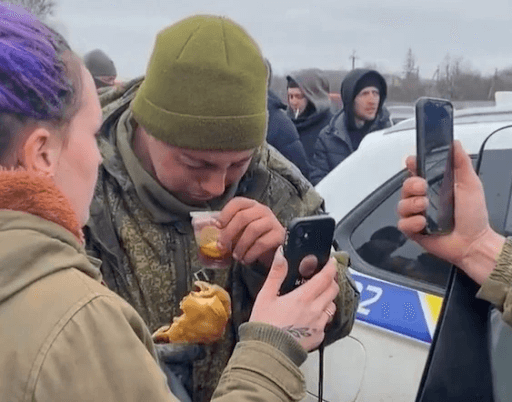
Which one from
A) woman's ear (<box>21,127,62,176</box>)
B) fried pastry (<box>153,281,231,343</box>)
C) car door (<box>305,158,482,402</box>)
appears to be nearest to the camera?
woman's ear (<box>21,127,62,176</box>)

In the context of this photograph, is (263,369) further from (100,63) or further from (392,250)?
(100,63)

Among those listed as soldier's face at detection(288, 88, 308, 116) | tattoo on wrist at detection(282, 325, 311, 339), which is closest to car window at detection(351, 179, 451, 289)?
tattoo on wrist at detection(282, 325, 311, 339)

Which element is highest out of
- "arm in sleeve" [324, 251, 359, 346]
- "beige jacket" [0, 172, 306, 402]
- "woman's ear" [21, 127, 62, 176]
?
A: "woman's ear" [21, 127, 62, 176]

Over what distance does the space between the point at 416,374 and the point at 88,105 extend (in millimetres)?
1438

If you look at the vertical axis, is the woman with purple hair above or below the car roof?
above

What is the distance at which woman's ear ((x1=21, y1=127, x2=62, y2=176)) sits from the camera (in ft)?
3.14

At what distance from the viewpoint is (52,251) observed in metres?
0.92

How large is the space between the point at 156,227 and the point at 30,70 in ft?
2.69

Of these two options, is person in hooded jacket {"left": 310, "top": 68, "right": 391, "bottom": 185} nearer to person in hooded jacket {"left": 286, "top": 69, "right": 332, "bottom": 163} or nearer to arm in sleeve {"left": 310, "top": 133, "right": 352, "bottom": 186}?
arm in sleeve {"left": 310, "top": 133, "right": 352, "bottom": 186}

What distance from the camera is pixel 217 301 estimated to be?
1.59 m

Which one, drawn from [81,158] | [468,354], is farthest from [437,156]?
[81,158]

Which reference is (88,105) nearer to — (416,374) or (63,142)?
(63,142)

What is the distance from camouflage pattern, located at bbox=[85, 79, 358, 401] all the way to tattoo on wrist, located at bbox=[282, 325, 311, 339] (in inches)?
17.7

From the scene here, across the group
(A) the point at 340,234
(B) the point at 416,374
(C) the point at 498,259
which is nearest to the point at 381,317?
(B) the point at 416,374
